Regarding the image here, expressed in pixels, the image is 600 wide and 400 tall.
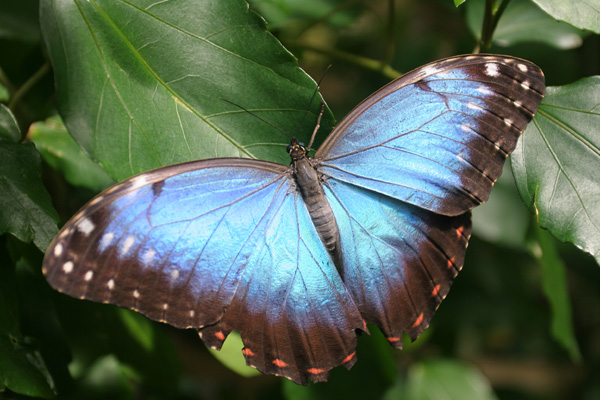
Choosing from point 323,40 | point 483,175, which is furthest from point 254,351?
point 323,40

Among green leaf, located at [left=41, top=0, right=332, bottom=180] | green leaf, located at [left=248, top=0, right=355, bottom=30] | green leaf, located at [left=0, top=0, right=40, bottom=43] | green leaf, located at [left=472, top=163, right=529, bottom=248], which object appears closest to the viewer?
green leaf, located at [left=41, top=0, right=332, bottom=180]

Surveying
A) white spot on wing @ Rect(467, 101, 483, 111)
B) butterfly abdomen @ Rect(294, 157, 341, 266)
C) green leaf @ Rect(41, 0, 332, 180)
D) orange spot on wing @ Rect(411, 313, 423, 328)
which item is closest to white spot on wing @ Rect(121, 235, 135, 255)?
green leaf @ Rect(41, 0, 332, 180)

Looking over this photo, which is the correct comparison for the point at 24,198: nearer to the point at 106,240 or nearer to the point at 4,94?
the point at 106,240

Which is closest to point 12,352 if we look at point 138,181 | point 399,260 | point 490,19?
point 138,181

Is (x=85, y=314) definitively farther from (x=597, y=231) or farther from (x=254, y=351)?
(x=597, y=231)

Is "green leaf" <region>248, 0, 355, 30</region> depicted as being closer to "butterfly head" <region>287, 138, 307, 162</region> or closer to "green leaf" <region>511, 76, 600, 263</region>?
"butterfly head" <region>287, 138, 307, 162</region>

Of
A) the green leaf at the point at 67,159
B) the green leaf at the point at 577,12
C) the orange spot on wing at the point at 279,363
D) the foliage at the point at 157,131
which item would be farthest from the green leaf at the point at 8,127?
the green leaf at the point at 577,12

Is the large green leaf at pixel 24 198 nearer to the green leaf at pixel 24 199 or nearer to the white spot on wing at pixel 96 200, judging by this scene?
the green leaf at pixel 24 199
